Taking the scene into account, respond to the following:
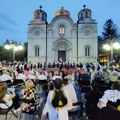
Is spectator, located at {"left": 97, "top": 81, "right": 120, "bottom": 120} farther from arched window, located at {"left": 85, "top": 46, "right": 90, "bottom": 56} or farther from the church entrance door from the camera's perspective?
the church entrance door

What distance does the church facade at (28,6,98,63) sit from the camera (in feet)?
190

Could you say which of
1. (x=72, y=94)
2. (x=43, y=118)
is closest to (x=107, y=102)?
(x=72, y=94)

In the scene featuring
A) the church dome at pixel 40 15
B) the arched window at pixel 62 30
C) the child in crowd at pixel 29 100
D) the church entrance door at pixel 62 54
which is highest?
the church dome at pixel 40 15

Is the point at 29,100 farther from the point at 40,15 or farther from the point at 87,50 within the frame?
the point at 40,15

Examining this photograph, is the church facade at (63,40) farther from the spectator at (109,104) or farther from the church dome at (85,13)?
the spectator at (109,104)

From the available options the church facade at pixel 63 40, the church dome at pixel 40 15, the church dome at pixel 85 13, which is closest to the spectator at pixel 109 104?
the church facade at pixel 63 40

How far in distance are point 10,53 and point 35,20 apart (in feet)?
52.0

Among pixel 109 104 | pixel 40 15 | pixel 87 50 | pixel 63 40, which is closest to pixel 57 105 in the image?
pixel 109 104

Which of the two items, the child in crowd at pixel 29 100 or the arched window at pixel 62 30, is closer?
the child in crowd at pixel 29 100

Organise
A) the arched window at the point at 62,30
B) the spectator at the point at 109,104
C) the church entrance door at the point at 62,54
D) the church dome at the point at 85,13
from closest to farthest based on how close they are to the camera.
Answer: the spectator at the point at 109,104 → the arched window at the point at 62,30 → the church entrance door at the point at 62,54 → the church dome at the point at 85,13

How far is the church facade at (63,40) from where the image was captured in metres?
58.0

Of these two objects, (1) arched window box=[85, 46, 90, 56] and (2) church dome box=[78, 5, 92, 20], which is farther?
(2) church dome box=[78, 5, 92, 20]

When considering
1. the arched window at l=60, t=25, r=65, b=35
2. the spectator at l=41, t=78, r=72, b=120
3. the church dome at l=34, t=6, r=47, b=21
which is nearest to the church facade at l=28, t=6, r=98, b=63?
the arched window at l=60, t=25, r=65, b=35

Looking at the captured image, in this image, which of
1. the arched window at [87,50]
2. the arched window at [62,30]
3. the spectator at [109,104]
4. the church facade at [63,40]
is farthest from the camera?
the arched window at [62,30]
